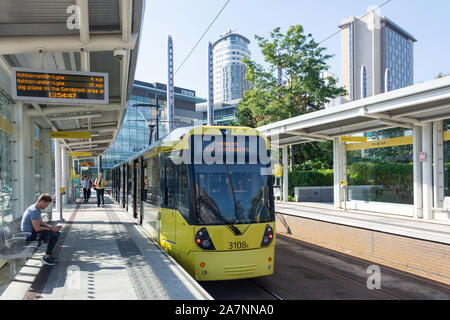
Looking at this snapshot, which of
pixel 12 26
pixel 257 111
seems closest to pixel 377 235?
pixel 12 26

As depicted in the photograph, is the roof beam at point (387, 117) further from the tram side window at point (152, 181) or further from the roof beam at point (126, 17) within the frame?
the roof beam at point (126, 17)

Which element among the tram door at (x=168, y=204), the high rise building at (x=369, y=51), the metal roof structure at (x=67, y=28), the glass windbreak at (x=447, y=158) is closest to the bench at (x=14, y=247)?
the tram door at (x=168, y=204)

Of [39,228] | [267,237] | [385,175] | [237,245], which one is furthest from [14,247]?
[385,175]

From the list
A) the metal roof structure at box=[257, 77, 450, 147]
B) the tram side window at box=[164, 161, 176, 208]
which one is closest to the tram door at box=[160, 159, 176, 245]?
the tram side window at box=[164, 161, 176, 208]

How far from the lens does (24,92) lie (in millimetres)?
7449

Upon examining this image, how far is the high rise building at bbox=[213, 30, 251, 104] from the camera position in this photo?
17362 centimetres

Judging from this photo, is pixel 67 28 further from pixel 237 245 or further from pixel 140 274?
pixel 237 245

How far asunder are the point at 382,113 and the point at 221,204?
823 centimetres

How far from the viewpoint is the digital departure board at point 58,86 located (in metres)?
7.43

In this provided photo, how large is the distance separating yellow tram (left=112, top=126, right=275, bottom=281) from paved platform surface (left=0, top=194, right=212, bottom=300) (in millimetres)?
555

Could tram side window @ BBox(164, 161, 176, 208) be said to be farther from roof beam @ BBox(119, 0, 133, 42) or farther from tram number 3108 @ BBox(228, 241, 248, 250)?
roof beam @ BBox(119, 0, 133, 42)
